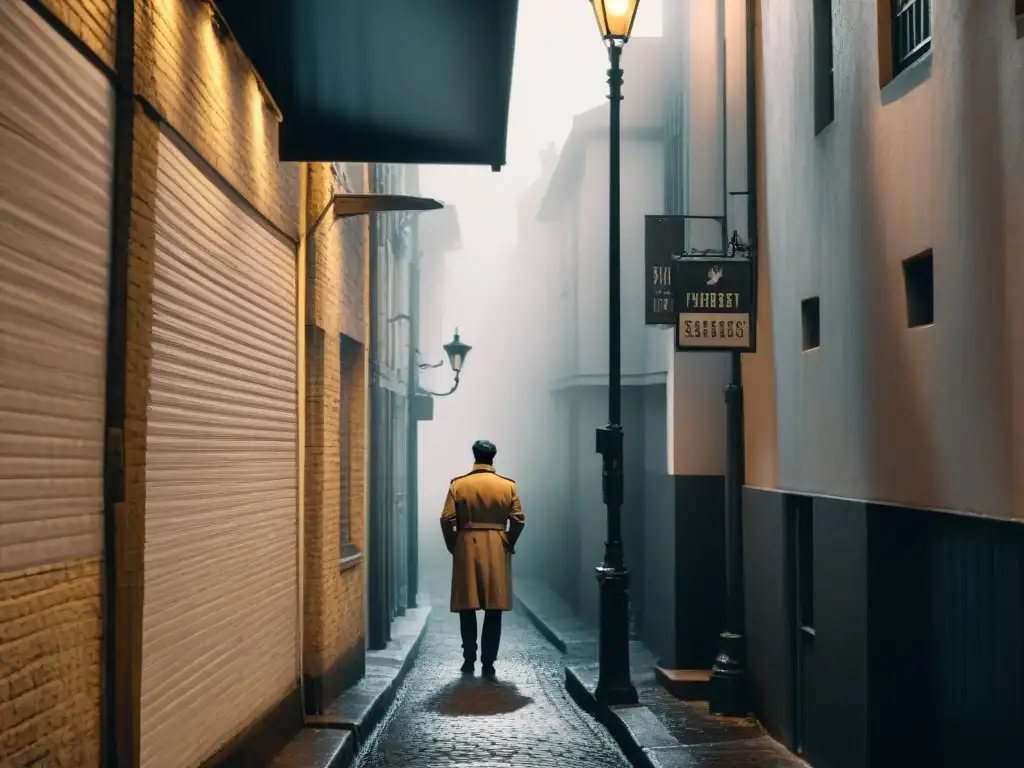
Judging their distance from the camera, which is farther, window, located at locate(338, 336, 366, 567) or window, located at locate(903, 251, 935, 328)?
window, located at locate(338, 336, 366, 567)

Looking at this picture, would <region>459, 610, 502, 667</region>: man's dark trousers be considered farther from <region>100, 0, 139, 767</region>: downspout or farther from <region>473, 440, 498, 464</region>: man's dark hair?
<region>100, 0, 139, 767</region>: downspout

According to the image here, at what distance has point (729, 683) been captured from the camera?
35.4ft

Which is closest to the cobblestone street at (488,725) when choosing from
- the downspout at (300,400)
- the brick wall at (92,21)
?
the downspout at (300,400)

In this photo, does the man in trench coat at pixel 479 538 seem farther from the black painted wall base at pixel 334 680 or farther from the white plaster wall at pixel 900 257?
the white plaster wall at pixel 900 257

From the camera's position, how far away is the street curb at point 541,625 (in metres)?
17.2

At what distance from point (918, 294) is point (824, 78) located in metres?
2.36

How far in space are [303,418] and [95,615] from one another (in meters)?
5.00

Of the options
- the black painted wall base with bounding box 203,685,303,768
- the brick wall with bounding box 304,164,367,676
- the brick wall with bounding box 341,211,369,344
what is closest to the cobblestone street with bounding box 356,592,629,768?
the black painted wall base with bounding box 203,685,303,768

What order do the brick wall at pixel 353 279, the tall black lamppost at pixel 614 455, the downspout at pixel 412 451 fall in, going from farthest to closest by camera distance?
the downspout at pixel 412 451 → the brick wall at pixel 353 279 → the tall black lamppost at pixel 614 455

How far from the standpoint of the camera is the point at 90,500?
5.48 metres

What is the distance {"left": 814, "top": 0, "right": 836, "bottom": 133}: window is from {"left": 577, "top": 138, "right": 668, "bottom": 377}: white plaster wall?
5434 millimetres

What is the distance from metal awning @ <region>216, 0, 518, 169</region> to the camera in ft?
25.3

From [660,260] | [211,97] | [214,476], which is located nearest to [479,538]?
[660,260]

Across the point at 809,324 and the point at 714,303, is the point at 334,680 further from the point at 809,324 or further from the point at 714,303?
the point at 809,324
